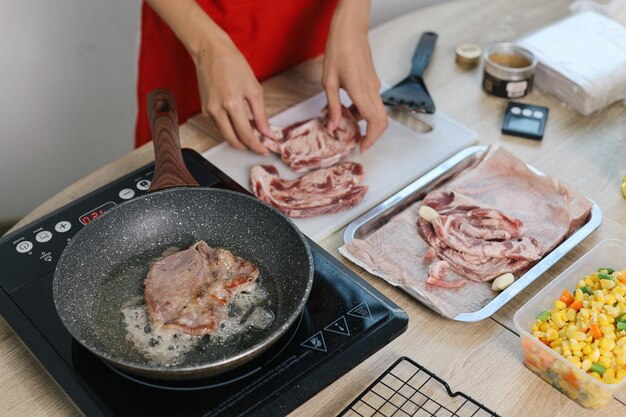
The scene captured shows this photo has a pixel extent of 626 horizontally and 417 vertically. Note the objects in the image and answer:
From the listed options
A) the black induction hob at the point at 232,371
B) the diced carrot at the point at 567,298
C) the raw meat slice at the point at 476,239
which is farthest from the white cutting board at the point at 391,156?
the diced carrot at the point at 567,298

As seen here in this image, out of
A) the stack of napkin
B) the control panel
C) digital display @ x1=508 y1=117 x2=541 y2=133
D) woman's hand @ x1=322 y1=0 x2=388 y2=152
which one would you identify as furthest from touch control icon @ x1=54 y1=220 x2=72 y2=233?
the stack of napkin

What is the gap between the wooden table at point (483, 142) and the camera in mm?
1081

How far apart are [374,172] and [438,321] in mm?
432

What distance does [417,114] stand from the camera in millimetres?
1688

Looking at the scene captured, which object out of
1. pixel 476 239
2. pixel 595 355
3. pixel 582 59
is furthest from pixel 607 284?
pixel 582 59

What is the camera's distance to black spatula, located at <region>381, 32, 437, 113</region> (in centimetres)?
166

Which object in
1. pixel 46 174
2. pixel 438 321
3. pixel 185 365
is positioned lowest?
pixel 46 174

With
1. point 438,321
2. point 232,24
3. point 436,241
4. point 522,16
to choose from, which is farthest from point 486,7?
point 438,321

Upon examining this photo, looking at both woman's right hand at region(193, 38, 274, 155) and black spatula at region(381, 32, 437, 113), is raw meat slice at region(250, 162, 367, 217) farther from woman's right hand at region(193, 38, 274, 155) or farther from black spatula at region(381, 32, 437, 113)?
black spatula at region(381, 32, 437, 113)

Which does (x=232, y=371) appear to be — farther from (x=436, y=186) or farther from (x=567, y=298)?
(x=436, y=186)

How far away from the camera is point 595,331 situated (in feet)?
3.47

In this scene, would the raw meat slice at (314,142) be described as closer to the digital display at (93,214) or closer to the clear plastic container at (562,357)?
the digital display at (93,214)

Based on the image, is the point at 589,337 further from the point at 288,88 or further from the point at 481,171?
the point at 288,88

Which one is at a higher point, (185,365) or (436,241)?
(185,365)
